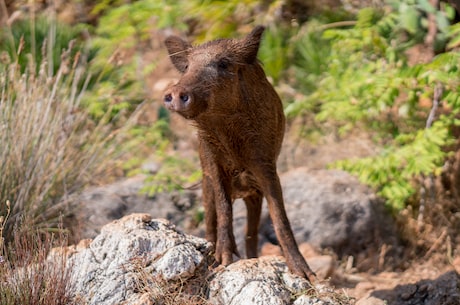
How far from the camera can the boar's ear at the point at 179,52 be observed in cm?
468

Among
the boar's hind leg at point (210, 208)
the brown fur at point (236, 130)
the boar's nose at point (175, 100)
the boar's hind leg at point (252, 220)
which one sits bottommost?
the boar's hind leg at point (252, 220)

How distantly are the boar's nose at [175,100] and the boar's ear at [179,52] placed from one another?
2.17ft

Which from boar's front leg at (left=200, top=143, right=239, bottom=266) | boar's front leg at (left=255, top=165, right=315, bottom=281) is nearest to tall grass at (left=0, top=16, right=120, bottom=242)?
boar's front leg at (left=200, top=143, right=239, bottom=266)

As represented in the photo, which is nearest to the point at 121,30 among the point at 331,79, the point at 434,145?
the point at 331,79

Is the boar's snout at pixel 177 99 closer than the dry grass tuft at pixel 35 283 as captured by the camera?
Yes

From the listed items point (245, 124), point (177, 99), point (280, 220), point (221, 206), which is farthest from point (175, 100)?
point (280, 220)

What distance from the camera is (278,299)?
423 cm

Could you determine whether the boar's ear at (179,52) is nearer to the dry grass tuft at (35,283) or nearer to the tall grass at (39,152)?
the dry grass tuft at (35,283)

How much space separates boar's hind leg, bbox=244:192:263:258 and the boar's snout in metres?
1.44

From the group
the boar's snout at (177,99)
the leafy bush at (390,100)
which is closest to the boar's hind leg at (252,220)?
the boar's snout at (177,99)

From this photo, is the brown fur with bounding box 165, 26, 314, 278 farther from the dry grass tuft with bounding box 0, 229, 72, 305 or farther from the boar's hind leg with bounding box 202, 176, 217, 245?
the dry grass tuft with bounding box 0, 229, 72, 305

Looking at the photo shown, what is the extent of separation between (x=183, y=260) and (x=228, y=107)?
3.05ft

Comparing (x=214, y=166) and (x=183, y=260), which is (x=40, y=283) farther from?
(x=214, y=166)

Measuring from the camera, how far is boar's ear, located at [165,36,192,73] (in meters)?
4.68
